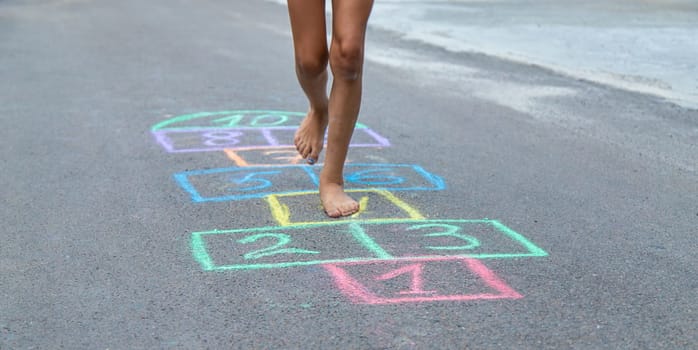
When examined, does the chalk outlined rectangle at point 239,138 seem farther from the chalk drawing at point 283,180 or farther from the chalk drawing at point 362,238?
the chalk drawing at point 283,180

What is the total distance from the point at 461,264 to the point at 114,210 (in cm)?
173

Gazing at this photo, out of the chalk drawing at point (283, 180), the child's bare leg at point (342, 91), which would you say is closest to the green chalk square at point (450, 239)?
the child's bare leg at point (342, 91)

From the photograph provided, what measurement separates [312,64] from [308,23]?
0.22 m

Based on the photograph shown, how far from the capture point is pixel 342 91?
4.06 meters

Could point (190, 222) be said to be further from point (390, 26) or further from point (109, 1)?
point (109, 1)

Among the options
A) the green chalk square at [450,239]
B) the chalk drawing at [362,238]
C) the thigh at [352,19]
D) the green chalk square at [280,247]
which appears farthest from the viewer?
the thigh at [352,19]

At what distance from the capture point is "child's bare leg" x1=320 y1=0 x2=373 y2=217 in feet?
12.7

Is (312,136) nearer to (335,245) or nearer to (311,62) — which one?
(311,62)

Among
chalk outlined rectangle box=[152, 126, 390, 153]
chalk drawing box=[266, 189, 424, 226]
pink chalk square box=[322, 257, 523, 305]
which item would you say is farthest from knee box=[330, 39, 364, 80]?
chalk outlined rectangle box=[152, 126, 390, 153]

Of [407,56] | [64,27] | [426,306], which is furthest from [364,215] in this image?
[64,27]

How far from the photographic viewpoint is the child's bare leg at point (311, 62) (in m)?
4.10

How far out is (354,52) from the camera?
3898 millimetres

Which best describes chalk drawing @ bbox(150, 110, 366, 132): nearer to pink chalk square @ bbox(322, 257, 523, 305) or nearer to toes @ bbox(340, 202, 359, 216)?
toes @ bbox(340, 202, 359, 216)

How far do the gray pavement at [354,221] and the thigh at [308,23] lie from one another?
0.77 meters
